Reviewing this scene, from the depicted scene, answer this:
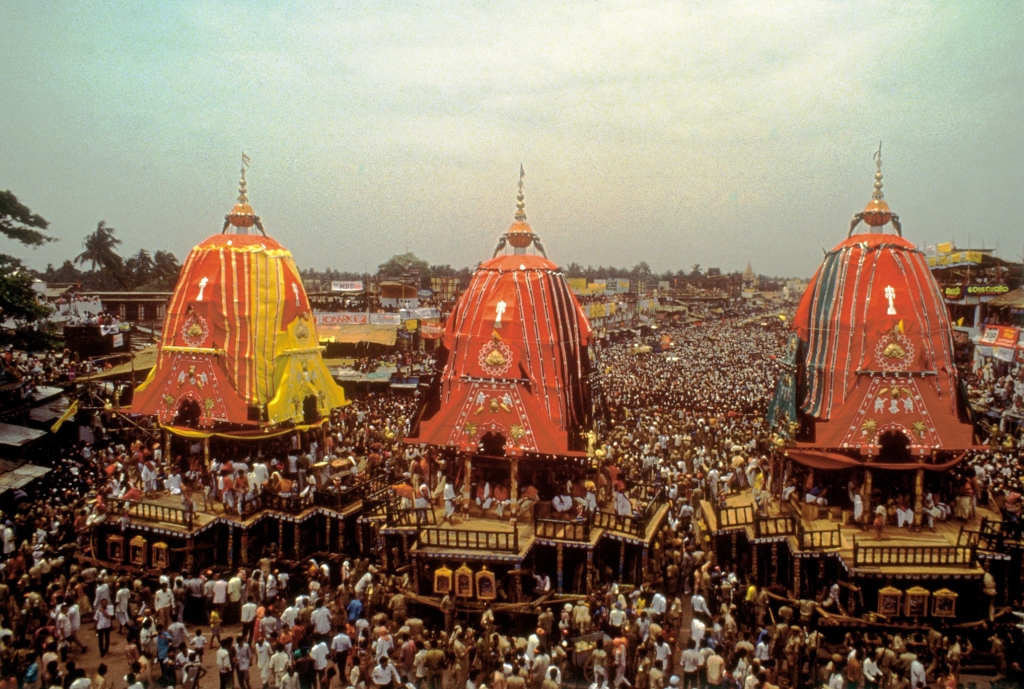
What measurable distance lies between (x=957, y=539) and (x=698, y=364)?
32585 mm

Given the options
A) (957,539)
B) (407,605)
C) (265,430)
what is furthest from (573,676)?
(265,430)

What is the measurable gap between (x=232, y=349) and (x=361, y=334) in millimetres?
20260

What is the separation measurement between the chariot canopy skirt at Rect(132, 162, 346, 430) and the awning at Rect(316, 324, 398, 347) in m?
17.6

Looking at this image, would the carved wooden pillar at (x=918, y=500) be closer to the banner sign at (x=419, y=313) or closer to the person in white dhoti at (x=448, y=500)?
the person in white dhoti at (x=448, y=500)

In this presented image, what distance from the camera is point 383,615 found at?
12516 millimetres

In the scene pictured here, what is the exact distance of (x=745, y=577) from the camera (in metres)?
15.8

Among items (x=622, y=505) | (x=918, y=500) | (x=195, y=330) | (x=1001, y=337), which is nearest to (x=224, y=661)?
(x=622, y=505)

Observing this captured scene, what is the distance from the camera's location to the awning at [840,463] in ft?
49.5

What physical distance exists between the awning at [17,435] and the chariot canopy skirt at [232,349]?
17.0ft

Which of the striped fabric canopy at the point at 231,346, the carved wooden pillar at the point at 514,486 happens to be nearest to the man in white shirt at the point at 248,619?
the carved wooden pillar at the point at 514,486

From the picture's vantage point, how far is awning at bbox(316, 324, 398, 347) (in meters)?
38.8

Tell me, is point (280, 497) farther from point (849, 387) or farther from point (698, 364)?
point (698, 364)

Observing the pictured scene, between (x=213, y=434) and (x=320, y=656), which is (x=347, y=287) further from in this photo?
(x=320, y=656)

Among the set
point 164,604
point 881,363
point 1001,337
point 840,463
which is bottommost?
point 164,604
